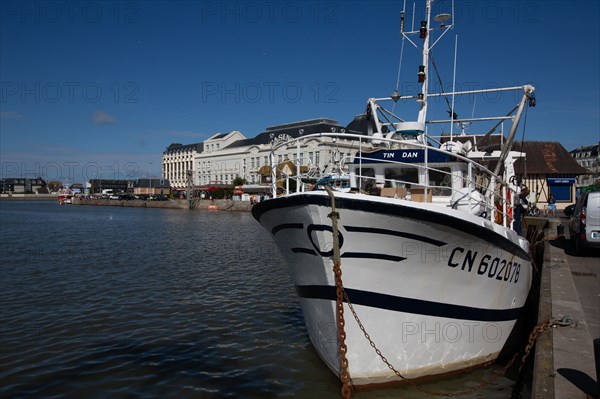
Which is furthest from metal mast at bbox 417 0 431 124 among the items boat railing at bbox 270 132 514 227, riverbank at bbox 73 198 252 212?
riverbank at bbox 73 198 252 212

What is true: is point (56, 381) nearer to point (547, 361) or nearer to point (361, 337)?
point (361, 337)

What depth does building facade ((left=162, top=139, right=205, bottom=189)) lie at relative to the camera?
133m

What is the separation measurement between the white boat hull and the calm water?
0.57m

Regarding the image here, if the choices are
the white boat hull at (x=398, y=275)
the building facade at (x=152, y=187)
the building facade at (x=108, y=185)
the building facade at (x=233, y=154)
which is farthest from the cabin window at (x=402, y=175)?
the building facade at (x=108, y=185)

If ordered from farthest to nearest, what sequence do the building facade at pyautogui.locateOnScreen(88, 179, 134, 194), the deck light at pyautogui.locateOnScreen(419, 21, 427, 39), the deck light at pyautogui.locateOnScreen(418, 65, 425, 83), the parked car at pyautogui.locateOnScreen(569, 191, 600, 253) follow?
the building facade at pyautogui.locateOnScreen(88, 179, 134, 194), the parked car at pyautogui.locateOnScreen(569, 191, 600, 253), the deck light at pyautogui.locateOnScreen(419, 21, 427, 39), the deck light at pyautogui.locateOnScreen(418, 65, 425, 83)

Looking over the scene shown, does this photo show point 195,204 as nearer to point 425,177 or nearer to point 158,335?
point 158,335

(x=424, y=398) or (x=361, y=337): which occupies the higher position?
(x=361, y=337)

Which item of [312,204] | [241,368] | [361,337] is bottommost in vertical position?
[241,368]

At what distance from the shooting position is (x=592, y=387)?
4688mm

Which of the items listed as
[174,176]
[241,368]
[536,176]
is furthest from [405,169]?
[174,176]

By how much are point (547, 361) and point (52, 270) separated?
54.6 feet

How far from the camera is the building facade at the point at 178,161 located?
13338 centimetres

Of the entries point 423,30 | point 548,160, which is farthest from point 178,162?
point 423,30

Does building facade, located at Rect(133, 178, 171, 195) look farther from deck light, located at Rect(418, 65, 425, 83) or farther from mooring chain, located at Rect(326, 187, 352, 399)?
mooring chain, located at Rect(326, 187, 352, 399)
